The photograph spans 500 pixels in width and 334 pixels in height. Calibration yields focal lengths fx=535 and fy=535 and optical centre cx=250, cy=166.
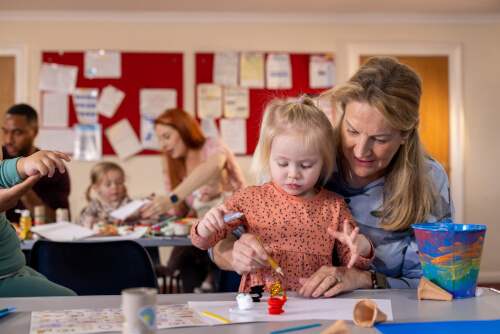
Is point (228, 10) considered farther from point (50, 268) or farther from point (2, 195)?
point (2, 195)

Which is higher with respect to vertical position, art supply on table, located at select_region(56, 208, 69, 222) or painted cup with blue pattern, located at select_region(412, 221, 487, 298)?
painted cup with blue pattern, located at select_region(412, 221, 487, 298)

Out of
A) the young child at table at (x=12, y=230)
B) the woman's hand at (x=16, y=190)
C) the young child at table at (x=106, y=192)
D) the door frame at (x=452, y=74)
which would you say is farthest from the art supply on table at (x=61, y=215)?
the door frame at (x=452, y=74)

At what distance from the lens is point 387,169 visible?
173 cm

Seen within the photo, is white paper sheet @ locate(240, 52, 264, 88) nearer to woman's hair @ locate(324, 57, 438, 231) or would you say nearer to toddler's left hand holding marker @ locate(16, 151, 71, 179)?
woman's hair @ locate(324, 57, 438, 231)

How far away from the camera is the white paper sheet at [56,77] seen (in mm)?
5074

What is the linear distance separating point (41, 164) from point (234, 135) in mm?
3868

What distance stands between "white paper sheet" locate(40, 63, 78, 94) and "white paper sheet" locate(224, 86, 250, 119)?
149cm

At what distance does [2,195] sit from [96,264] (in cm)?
71

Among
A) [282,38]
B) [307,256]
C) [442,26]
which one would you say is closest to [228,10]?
[282,38]

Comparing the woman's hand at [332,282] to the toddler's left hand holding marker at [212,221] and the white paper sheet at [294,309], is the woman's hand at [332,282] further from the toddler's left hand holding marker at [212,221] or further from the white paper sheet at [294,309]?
the toddler's left hand holding marker at [212,221]

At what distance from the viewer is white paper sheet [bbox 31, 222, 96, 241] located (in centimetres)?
281

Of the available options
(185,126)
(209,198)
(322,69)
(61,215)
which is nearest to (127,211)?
(61,215)

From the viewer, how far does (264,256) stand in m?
1.28

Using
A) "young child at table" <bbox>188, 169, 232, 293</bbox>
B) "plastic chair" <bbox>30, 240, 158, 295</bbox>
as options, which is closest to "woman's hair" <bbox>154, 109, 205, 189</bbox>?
"young child at table" <bbox>188, 169, 232, 293</bbox>
